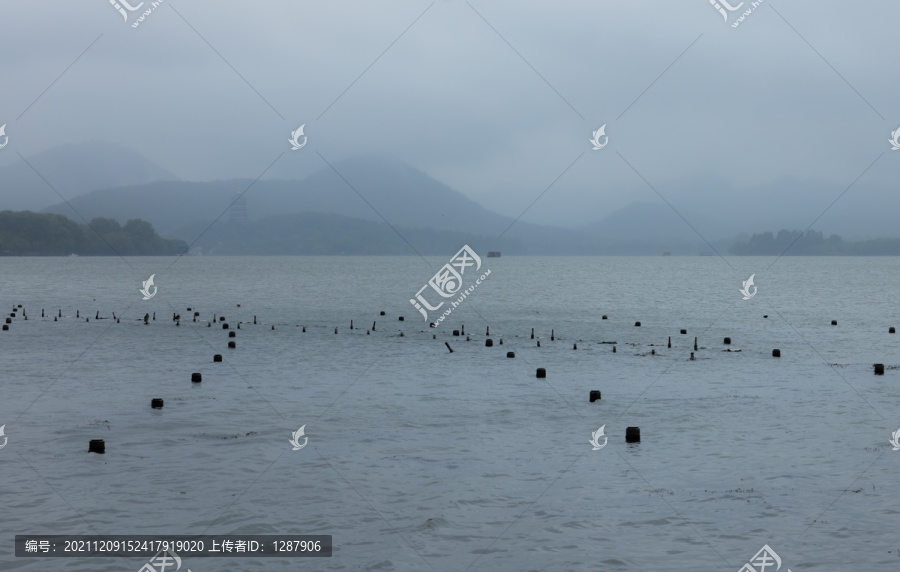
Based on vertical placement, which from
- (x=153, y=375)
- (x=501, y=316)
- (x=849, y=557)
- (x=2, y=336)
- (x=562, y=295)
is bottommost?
(x=849, y=557)

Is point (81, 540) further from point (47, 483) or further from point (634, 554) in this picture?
point (634, 554)

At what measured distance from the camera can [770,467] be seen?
2314 cm

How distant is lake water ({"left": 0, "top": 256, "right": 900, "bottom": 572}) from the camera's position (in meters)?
17.6

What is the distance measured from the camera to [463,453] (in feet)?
80.6

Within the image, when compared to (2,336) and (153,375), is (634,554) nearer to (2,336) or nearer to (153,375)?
(153,375)

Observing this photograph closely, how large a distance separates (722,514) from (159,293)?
11575 cm

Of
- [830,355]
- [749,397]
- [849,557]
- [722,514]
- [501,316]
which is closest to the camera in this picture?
[849,557]

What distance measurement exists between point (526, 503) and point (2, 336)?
48.0 metres

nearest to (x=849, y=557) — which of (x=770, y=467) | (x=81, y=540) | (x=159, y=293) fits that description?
(x=770, y=467)

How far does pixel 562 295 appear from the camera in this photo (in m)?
124

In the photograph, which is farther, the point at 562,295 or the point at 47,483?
the point at 562,295

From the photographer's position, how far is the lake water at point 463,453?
57.7 ft

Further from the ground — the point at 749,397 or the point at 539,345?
the point at 539,345

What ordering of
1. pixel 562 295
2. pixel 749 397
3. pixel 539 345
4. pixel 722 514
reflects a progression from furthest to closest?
pixel 562 295
pixel 539 345
pixel 749 397
pixel 722 514
